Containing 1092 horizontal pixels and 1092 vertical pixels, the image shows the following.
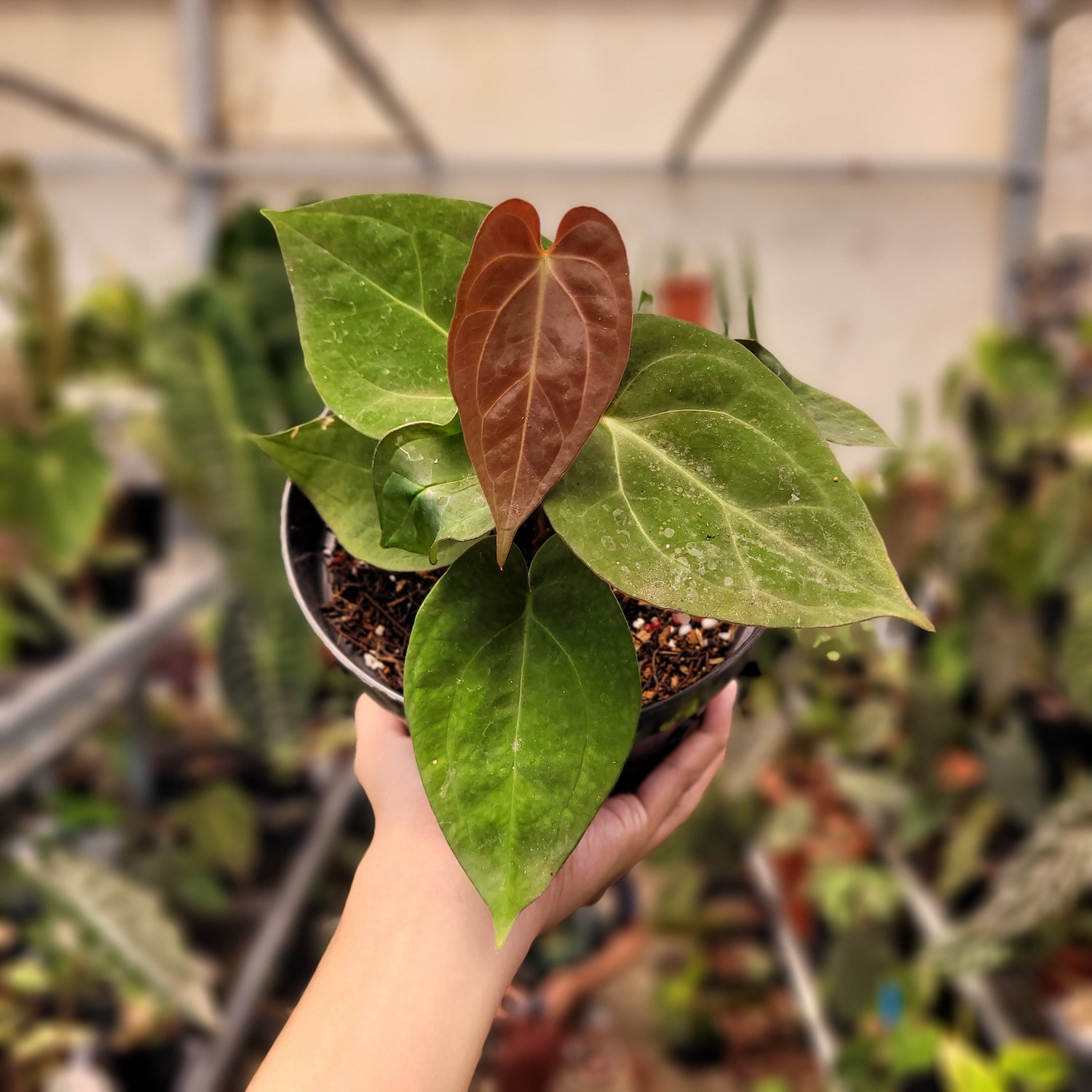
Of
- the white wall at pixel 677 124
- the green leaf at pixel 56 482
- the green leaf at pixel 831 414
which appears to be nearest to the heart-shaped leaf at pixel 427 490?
the green leaf at pixel 831 414

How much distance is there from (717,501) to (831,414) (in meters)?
0.12

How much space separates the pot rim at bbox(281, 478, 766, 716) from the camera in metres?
0.40

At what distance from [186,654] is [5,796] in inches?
34.4

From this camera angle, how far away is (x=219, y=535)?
150 cm

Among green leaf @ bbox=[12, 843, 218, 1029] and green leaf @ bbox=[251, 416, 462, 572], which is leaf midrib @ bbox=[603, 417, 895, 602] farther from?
green leaf @ bbox=[12, 843, 218, 1029]

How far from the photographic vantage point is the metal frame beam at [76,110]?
129 cm

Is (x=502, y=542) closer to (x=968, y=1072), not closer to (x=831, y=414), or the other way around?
(x=831, y=414)

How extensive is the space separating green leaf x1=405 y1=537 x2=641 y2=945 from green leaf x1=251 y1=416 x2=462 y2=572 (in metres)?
0.08

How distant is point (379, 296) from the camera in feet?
1.23

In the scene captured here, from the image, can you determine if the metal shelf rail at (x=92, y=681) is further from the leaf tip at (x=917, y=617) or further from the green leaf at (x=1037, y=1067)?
the green leaf at (x=1037, y=1067)

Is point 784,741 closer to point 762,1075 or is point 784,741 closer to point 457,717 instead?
point 762,1075

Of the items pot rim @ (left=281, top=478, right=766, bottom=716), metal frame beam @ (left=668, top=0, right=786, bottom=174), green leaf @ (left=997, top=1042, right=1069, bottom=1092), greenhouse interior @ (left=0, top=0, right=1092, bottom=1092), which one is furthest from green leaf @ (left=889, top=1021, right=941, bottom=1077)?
metal frame beam @ (left=668, top=0, right=786, bottom=174)

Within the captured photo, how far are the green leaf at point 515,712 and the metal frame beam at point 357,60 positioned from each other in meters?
0.83

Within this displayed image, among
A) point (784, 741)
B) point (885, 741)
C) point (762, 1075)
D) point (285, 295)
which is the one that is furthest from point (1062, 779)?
point (285, 295)
